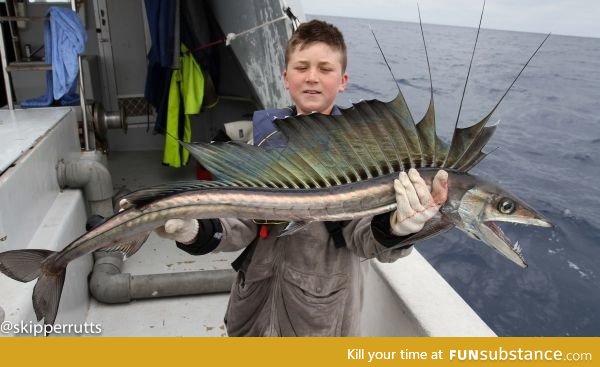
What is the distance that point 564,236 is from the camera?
21.4 ft

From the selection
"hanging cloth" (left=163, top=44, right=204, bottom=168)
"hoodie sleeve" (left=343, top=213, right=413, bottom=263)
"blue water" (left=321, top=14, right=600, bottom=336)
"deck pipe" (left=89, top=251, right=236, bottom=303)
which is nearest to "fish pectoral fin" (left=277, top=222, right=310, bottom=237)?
"hoodie sleeve" (left=343, top=213, right=413, bottom=263)

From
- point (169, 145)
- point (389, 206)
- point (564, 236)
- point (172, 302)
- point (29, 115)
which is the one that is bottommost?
point (564, 236)

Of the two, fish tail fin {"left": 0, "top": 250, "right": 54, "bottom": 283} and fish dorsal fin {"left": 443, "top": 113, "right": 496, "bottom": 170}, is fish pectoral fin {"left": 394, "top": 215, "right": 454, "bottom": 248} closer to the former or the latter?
fish dorsal fin {"left": 443, "top": 113, "right": 496, "bottom": 170}

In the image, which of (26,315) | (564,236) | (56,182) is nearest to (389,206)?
(26,315)

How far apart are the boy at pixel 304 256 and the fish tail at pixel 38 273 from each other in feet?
1.69

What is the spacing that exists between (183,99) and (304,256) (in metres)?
3.41

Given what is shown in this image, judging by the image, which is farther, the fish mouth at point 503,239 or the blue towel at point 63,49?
the blue towel at point 63,49

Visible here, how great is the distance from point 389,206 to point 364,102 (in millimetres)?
329

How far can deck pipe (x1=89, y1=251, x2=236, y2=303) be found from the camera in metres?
3.13

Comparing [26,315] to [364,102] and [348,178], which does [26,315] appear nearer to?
[348,178]

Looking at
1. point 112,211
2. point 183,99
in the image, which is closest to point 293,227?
point 112,211

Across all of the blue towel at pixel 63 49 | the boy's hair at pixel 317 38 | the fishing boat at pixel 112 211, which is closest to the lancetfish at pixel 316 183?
the boy's hair at pixel 317 38

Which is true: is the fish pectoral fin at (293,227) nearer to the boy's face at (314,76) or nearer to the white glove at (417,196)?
the white glove at (417,196)

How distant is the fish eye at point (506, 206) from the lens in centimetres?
131
